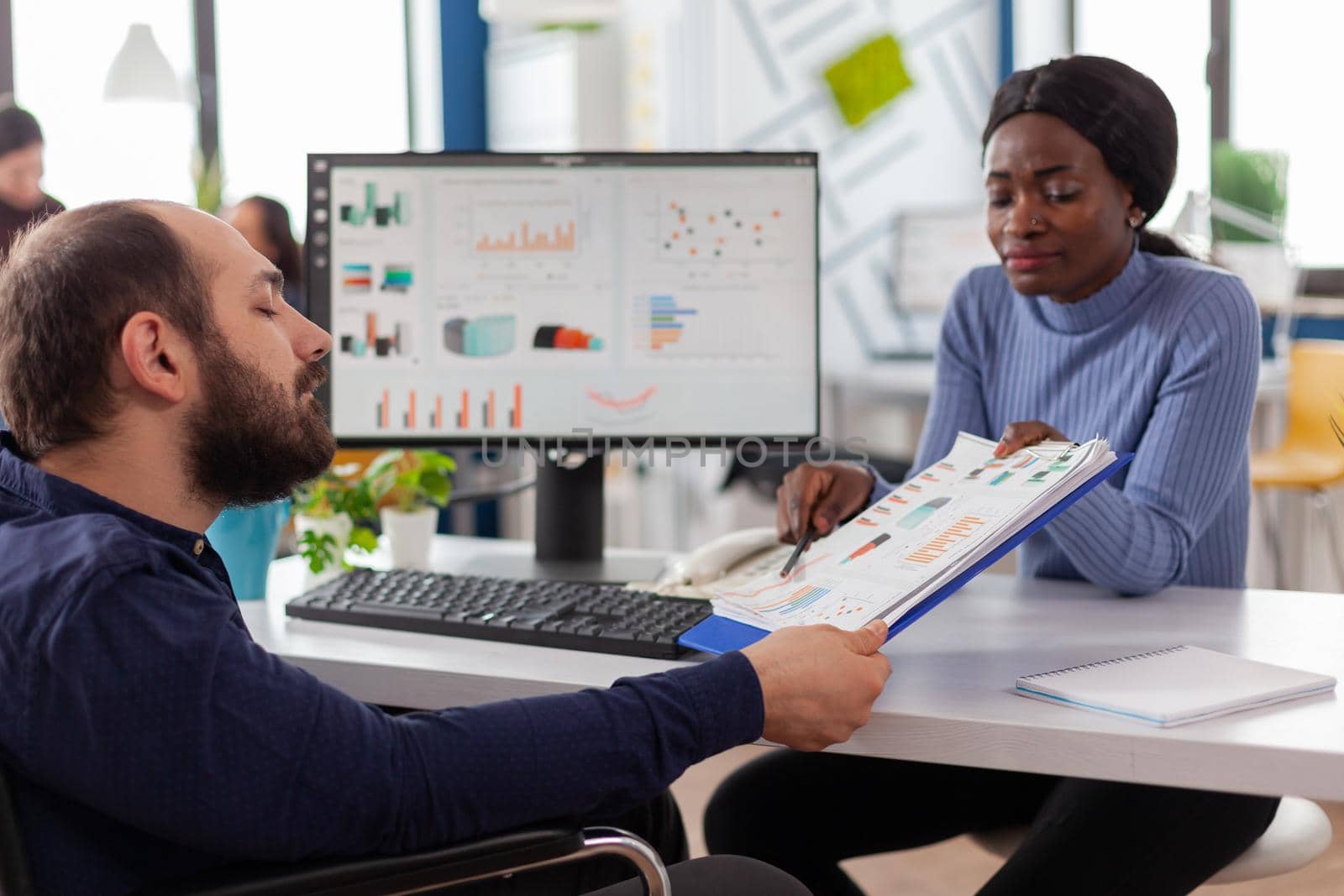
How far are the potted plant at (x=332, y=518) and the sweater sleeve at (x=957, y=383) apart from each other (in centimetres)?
64

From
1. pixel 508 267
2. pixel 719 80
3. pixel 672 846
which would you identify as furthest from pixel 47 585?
pixel 719 80

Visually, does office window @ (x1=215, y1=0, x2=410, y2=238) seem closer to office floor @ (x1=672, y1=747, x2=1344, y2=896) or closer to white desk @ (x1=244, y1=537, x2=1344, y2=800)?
office floor @ (x1=672, y1=747, x2=1344, y2=896)

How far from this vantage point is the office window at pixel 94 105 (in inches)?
161

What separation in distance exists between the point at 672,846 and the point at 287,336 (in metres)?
0.70

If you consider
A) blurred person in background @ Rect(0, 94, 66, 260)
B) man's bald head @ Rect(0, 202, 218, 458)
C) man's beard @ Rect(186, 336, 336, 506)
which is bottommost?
man's beard @ Rect(186, 336, 336, 506)

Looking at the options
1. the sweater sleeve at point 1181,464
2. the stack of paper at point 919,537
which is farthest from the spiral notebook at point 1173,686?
the sweater sleeve at point 1181,464

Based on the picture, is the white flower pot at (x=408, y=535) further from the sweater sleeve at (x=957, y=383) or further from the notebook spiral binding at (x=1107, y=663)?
the notebook spiral binding at (x=1107, y=663)

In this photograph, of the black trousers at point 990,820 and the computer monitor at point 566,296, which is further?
the computer monitor at point 566,296

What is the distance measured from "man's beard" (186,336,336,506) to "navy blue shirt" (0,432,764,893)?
0.06 m

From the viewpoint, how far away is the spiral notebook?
0.97m

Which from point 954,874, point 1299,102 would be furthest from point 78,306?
point 1299,102

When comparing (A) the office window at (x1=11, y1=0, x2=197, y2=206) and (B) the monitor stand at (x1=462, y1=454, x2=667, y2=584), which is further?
(A) the office window at (x1=11, y1=0, x2=197, y2=206)

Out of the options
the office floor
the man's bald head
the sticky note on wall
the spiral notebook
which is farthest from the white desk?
the sticky note on wall

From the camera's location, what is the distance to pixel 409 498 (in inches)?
64.7
